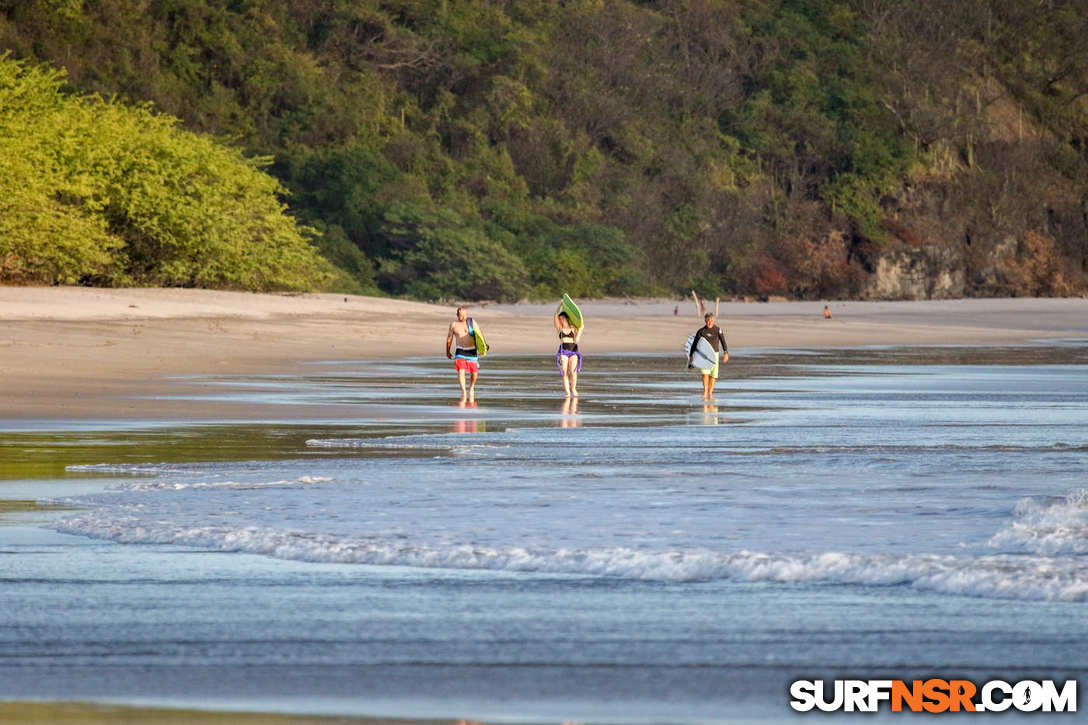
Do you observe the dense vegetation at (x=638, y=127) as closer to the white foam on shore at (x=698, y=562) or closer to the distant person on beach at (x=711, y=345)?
the distant person on beach at (x=711, y=345)

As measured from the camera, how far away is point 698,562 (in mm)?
8547

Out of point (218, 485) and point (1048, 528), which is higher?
point (1048, 528)

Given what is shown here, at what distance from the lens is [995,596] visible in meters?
7.87

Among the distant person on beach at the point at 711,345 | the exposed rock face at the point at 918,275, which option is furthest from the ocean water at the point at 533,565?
the exposed rock face at the point at 918,275

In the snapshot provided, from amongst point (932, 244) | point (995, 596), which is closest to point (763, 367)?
point (995, 596)

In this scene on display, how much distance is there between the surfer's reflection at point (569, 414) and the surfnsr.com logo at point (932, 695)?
36.0ft

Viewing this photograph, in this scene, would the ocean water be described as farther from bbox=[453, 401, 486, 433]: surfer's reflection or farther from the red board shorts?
the red board shorts

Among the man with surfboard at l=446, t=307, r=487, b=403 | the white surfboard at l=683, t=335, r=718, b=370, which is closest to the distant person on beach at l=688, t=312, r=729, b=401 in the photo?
the white surfboard at l=683, t=335, r=718, b=370

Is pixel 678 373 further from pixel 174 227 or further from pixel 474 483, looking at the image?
pixel 174 227

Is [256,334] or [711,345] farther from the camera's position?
[256,334]

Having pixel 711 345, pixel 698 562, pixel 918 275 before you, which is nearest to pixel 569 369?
pixel 711 345

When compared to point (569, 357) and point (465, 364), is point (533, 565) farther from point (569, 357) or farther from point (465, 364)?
point (569, 357)

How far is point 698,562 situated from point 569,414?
397 inches

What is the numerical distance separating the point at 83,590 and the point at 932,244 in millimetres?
65851
